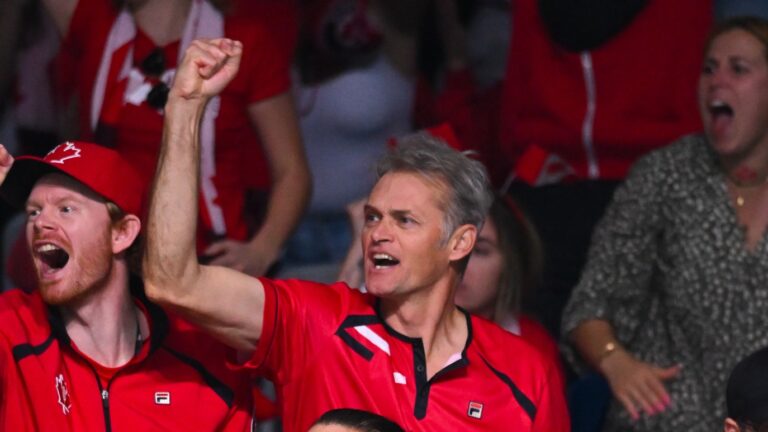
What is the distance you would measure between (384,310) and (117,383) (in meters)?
0.62

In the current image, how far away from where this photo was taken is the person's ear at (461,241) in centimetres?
398

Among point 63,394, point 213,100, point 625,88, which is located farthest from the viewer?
point 625,88

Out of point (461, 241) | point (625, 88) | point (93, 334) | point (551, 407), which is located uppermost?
point (625, 88)

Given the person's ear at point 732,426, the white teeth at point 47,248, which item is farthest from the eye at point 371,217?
the person's ear at point 732,426

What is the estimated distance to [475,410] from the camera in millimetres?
3893

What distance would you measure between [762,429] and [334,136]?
88.5 inches

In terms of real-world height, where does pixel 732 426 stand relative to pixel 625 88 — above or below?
below

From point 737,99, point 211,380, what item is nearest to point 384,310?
point 211,380

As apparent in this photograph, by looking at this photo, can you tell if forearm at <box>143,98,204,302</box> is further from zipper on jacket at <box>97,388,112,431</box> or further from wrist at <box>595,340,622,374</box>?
wrist at <box>595,340,622,374</box>

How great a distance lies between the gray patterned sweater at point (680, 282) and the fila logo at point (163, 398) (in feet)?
4.01

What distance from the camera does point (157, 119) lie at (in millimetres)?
4605

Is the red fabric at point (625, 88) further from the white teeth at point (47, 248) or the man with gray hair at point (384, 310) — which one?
the white teeth at point (47, 248)

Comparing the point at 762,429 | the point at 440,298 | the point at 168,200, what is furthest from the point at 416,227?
the point at 762,429

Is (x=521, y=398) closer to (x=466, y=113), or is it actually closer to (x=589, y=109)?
(x=589, y=109)
